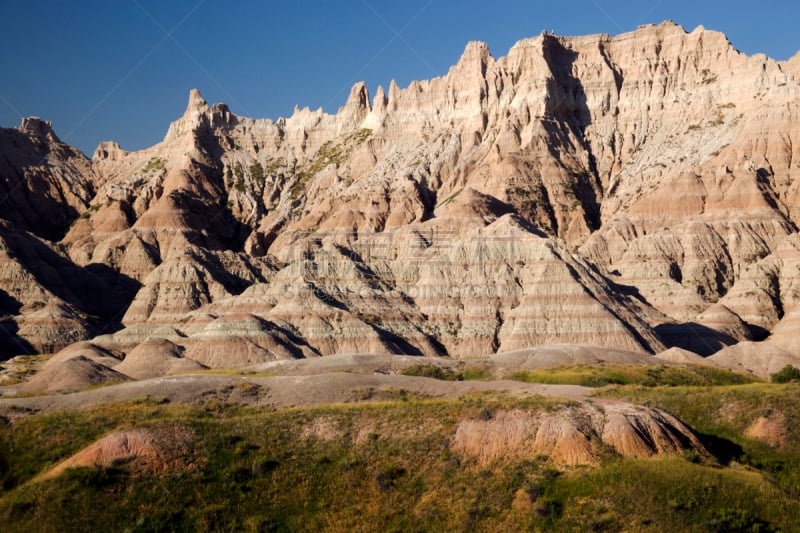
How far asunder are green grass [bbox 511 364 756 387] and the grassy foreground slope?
34.5 meters

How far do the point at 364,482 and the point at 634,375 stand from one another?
182ft

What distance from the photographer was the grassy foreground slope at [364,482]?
5066cm

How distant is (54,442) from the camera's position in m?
62.8

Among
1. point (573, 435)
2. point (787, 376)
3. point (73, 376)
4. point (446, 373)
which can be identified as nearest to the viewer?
point (573, 435)

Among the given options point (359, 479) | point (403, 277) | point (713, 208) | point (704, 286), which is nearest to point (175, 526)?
point (359, 479)

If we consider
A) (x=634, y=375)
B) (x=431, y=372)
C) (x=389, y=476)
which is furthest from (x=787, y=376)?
(x=389, y=476)

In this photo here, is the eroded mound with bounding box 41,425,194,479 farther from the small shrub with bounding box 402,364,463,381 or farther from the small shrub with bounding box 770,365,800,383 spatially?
the small shrub with bounding box 770,365,800,383

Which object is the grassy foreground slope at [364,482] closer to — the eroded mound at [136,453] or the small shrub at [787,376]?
the eroded mound at [136,453]

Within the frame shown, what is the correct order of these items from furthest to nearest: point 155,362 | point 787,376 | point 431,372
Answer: point 155,362, point 431,372, point 787,376

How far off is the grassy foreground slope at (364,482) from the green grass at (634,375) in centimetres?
3451

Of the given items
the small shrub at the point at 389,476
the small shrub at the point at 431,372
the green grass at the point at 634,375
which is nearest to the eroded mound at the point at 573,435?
the small shrub at the point at 389,476

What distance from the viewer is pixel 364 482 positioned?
186ft

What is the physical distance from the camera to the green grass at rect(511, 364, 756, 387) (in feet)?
335

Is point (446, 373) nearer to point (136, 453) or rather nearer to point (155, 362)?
point (155, 362)
